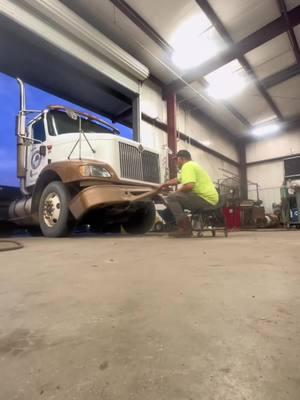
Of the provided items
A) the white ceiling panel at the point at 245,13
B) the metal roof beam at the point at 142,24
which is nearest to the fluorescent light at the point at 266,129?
the white ceiling panel at the point at 245,13

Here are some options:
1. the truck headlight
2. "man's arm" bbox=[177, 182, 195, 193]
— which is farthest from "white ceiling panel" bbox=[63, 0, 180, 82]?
"man's arm" bbox=[177, 182, 195, 193]

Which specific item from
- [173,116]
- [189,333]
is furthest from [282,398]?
[173,116]

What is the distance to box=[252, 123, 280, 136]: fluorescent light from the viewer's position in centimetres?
1142

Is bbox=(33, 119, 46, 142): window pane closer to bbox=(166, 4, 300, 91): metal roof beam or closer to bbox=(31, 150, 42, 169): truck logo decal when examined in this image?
bbox=(31, 150, 42, 169): truck logo decal

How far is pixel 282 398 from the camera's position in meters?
0.44

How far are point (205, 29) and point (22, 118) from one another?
14.0 ft

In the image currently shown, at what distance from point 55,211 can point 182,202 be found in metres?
1.71

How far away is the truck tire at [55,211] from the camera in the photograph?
3.57 metres

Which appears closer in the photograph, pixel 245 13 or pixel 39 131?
pixel 39 131

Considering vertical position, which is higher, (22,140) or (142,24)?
(142,24)

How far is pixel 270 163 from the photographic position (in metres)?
12.4

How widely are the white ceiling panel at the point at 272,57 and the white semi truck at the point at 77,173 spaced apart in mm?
4610

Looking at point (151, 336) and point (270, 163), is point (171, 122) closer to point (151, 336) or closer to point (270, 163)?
point (270, 163)

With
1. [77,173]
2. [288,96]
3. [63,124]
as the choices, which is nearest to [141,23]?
[63,124]
